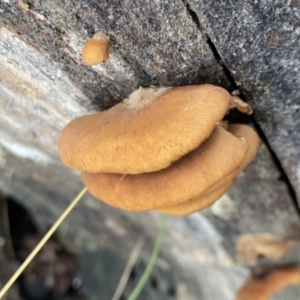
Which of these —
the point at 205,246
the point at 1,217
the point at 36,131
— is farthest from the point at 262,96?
the point at 1,217

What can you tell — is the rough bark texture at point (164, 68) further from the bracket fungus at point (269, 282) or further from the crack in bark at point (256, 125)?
the bracket fungus at point (269, 282)

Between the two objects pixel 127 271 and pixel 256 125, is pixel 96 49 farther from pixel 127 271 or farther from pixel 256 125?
pixel 127 271

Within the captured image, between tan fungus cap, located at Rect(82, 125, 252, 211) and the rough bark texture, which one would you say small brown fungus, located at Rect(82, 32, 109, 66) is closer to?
the rough bark texture

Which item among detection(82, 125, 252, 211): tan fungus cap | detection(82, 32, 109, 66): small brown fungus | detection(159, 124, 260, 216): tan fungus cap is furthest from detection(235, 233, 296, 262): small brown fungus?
detection(82, 32, 109, 66): small brown fungus

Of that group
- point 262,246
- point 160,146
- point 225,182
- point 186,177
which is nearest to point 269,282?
point 262,246

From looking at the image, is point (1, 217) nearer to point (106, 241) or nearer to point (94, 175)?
point (106, 241)

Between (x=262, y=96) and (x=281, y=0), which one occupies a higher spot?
(x=281, y=0)

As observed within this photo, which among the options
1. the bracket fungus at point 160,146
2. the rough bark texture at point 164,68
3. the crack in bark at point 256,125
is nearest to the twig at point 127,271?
the rough bark texture at point 164,68
